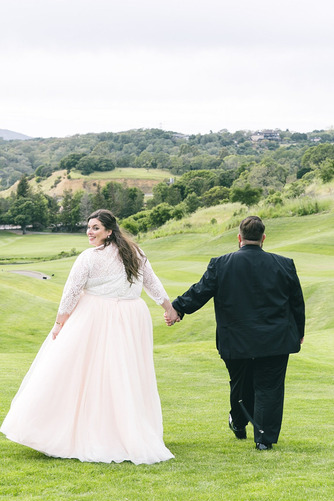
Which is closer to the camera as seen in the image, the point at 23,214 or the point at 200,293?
the point at 200,293

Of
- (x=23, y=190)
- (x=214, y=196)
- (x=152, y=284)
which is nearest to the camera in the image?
(x=152, y=284)

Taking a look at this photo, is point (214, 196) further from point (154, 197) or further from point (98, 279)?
point (98, 279)

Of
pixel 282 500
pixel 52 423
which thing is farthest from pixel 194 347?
pixel 282 500

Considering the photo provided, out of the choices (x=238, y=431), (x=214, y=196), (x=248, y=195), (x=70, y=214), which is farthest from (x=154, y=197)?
(x=238, y=431)

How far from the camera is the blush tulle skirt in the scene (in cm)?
604

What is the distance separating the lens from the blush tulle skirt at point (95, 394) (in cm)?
604

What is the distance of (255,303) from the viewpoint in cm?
668

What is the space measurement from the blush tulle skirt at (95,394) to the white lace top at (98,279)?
0.09 meters

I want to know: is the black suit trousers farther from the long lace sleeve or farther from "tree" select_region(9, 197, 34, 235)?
"tree" select_region(9, 197, 34, 235)

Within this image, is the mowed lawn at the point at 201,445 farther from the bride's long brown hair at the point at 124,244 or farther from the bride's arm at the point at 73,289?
the bride's long brown hair at the point at 124,244

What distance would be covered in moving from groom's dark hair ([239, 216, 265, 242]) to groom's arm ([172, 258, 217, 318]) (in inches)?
16.8

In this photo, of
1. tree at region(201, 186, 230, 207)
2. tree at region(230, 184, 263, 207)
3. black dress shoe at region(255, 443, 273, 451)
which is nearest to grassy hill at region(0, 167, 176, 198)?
tree at region(201, 186, 230, 207)

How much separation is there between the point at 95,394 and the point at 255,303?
1817 millimetres

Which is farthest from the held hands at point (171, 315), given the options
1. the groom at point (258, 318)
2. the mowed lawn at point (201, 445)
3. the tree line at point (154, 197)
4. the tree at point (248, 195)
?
the tree line at point (154, 197)
